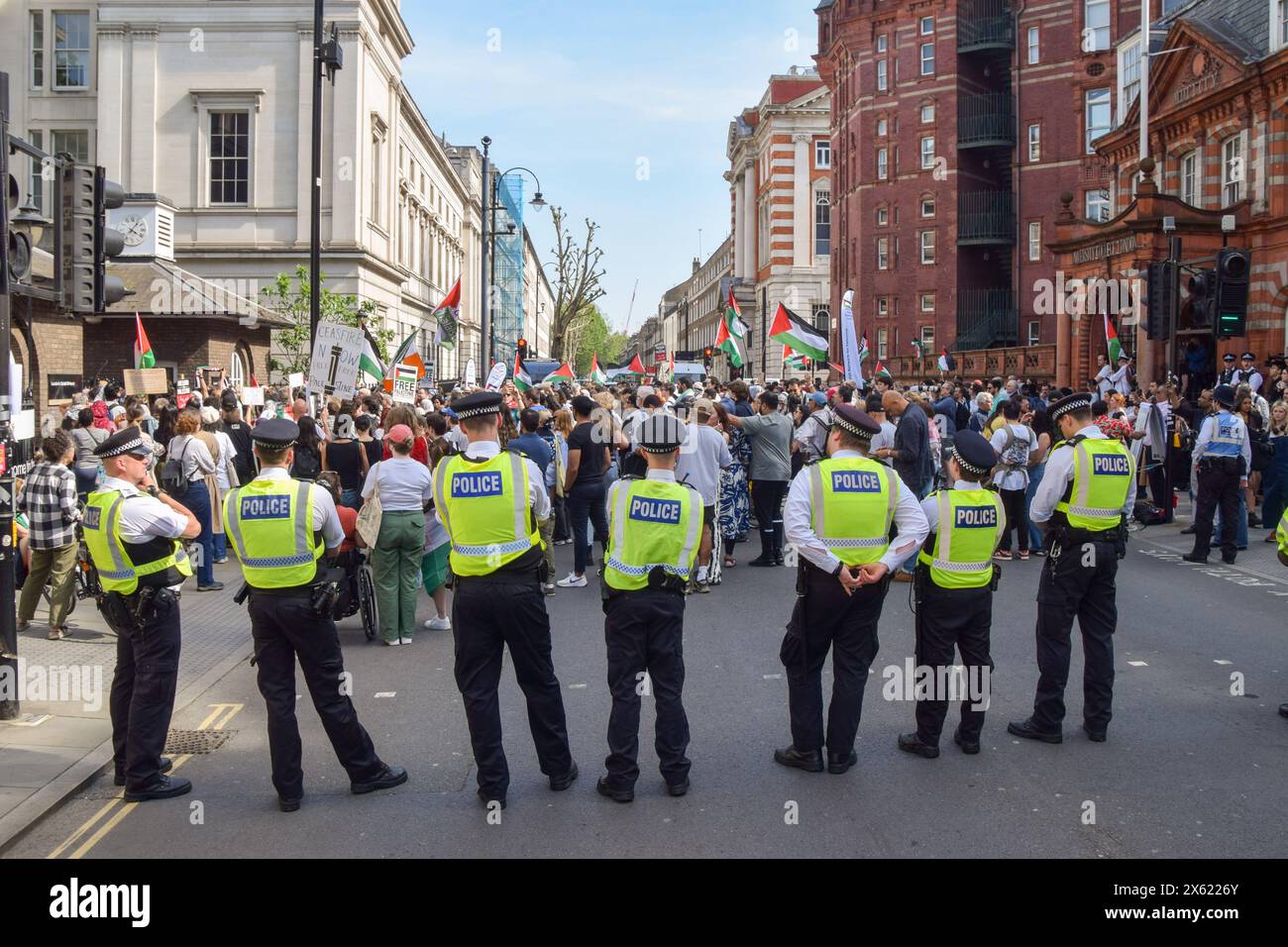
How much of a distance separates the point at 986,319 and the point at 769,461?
40.2m

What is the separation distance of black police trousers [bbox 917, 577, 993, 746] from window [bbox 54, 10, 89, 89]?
4174cm

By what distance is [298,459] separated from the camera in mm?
12391

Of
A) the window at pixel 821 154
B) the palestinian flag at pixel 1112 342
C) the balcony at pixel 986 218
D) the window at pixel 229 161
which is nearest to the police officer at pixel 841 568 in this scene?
the palestinian flag at pixel 1112 342

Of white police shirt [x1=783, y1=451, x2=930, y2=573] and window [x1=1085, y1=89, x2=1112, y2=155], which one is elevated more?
window [x1=1085, y1=89, x2=1112, y2=155]

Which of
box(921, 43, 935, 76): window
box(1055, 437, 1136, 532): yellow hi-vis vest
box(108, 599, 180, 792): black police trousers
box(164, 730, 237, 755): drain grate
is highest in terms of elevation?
box(921, 43, 935, 76): window

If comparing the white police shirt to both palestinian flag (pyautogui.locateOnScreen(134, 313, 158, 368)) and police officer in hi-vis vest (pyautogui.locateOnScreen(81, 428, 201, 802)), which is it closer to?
police officer in hi-vis vest (pyautogui.locateOnScreen(81, 428, 201, 802))

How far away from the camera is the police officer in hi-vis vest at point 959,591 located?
673 centimetres

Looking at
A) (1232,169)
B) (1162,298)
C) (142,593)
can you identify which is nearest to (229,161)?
(1232,169)

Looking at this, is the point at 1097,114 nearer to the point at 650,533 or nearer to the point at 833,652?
the point at 833,652

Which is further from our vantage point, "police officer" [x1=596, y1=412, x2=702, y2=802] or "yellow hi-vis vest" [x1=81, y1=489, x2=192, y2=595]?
"yellow hi-vis vest" [x1=81, y1=489, x2=192, y2=595]

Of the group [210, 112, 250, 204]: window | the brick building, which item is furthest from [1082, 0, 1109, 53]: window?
[210, 112, 250, 204]: window

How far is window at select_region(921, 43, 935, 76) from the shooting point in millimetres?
51891

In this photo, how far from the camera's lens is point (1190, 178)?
1194 inches

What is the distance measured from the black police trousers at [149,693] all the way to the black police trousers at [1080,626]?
4935 millimetres
